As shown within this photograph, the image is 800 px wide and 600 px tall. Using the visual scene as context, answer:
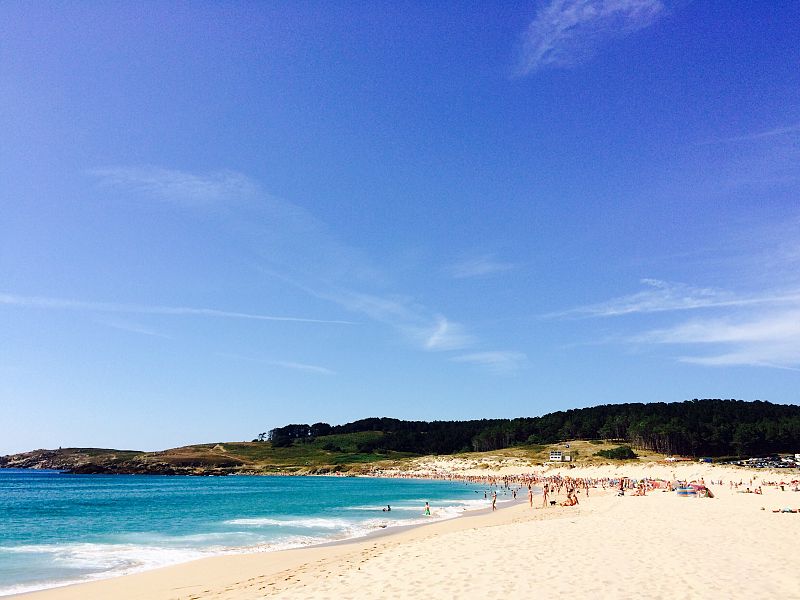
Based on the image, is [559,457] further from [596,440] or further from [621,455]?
[596,440]

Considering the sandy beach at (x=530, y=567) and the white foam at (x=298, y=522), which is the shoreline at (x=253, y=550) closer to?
the sandy beach at (x=530, y=567)

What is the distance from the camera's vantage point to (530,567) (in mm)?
15852

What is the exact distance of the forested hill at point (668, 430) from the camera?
130 metres

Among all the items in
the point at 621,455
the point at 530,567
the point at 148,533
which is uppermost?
the point at 530,567

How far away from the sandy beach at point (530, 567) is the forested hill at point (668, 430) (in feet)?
393

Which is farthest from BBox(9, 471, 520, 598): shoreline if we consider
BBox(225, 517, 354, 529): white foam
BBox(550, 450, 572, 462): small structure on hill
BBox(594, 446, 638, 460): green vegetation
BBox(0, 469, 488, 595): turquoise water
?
BBox(550, 450, 572, 462): small structure on hill

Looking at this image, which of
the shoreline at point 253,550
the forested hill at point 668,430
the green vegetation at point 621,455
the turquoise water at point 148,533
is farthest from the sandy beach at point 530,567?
the forested hill at point 668,430

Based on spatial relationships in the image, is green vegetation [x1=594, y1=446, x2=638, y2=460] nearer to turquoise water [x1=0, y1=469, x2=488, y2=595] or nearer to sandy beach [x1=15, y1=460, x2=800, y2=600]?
turquoise water [x1=0, y1=469, x2=488, y2=595]

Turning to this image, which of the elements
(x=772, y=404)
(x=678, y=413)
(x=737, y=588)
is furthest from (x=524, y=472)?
(x=772, y=404)

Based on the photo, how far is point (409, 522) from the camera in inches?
1570

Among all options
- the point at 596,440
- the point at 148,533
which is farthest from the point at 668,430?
the point at 148,533

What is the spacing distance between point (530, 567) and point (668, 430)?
13455 cm

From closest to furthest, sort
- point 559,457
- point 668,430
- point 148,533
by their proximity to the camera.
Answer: point 148,533, point 559,457, point 668,430

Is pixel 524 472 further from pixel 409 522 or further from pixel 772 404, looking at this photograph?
pixel 772 404
